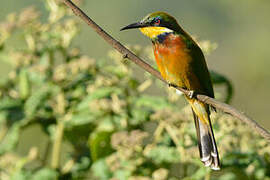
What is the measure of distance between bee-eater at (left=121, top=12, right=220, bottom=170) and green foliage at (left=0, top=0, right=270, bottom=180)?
7cm

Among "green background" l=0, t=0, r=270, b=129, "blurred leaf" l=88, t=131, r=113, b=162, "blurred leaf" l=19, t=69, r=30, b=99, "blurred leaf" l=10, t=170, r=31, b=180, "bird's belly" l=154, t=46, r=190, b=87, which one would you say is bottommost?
"blurred leaf" l=10, t=170, r=31, b=180

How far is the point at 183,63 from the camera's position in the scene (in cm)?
304

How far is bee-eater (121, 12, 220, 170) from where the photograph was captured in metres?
2.90

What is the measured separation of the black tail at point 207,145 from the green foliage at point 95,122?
53 millimetres

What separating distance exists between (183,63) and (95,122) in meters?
0.57

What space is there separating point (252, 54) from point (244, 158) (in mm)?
3241

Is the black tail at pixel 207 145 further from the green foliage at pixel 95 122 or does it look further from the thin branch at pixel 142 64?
the thin branch at pixel 142 64

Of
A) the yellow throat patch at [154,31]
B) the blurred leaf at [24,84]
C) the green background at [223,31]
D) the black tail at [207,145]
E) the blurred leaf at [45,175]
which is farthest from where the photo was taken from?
the green background at [223,31]

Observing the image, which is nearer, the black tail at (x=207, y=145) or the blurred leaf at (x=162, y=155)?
the black tail at (x=207, y=145)

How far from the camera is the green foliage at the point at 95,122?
290 cm

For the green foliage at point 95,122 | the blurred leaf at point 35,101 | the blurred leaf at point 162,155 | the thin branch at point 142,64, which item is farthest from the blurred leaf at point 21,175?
the thin branch at point 142,64

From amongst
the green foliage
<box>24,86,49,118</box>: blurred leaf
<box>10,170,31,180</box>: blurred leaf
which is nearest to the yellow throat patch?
the green foliage

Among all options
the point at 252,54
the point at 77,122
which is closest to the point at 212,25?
the point at 252,54

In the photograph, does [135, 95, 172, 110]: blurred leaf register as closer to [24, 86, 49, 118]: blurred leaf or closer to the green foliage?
the green foliage
